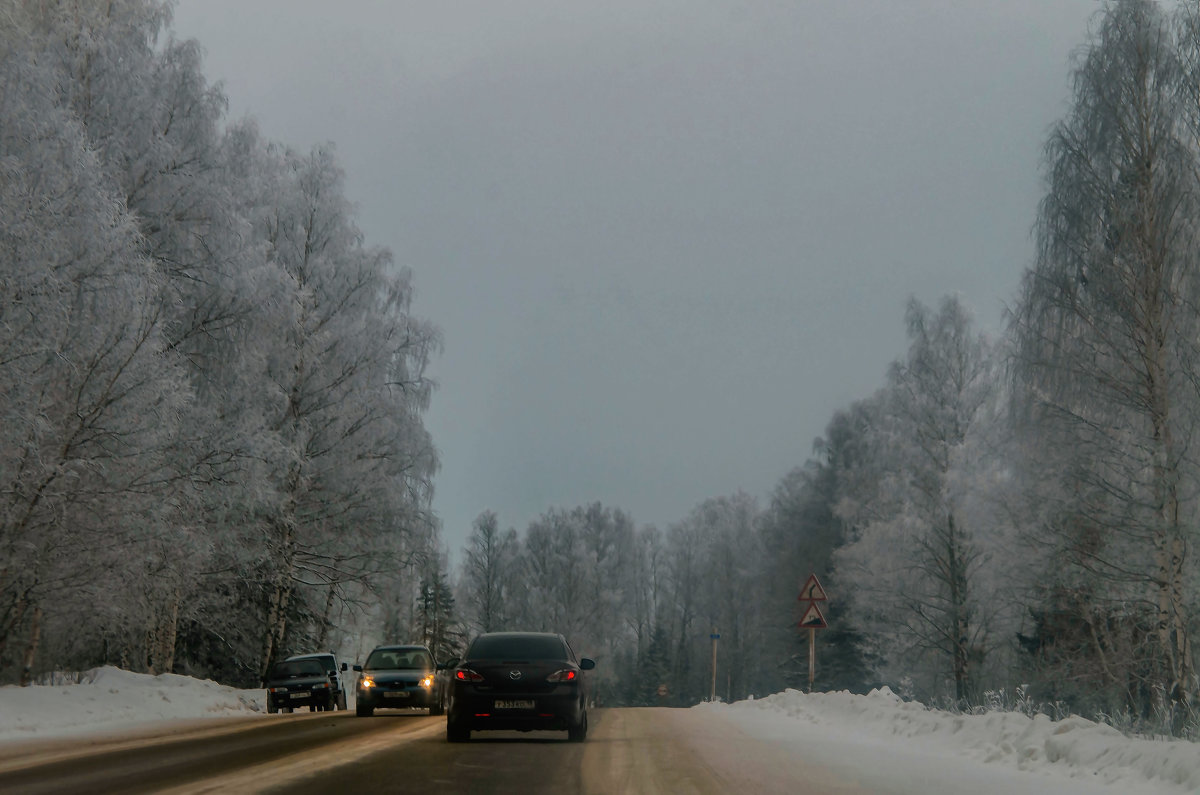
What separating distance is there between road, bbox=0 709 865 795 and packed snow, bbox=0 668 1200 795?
1038 millimetres

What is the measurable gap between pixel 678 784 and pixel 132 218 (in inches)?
575

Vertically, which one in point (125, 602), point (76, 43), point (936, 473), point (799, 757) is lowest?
point (799, 757)

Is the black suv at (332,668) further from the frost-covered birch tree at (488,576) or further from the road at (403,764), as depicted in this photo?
the frost-covered birch tree at (488,576)

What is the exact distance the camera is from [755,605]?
277 ft

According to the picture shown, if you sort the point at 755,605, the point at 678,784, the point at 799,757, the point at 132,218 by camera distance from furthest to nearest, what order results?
the point at 755,605 → the point at 132,218 → the point at 799,757 → the point at 678,784

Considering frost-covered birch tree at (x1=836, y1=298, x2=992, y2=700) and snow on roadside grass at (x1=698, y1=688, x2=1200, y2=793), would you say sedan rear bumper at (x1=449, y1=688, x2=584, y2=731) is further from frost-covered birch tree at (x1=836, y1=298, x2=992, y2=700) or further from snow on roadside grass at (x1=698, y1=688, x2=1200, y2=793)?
frost-covered birch tree at (x1=836, y1=298, x2=992, y2=700)

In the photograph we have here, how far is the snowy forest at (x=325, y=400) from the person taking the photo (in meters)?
19.2

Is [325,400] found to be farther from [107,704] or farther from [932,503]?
[932,503]

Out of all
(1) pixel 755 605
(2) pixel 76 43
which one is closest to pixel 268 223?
(2) pixel 76 43

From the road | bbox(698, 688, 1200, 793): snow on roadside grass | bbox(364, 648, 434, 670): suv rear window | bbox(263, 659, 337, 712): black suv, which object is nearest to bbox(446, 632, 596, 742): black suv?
the road

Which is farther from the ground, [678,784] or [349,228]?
[349,228]

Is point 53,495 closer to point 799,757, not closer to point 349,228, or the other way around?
point 799,757

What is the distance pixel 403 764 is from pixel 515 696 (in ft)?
13.3

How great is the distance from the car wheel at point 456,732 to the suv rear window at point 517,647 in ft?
3.20
